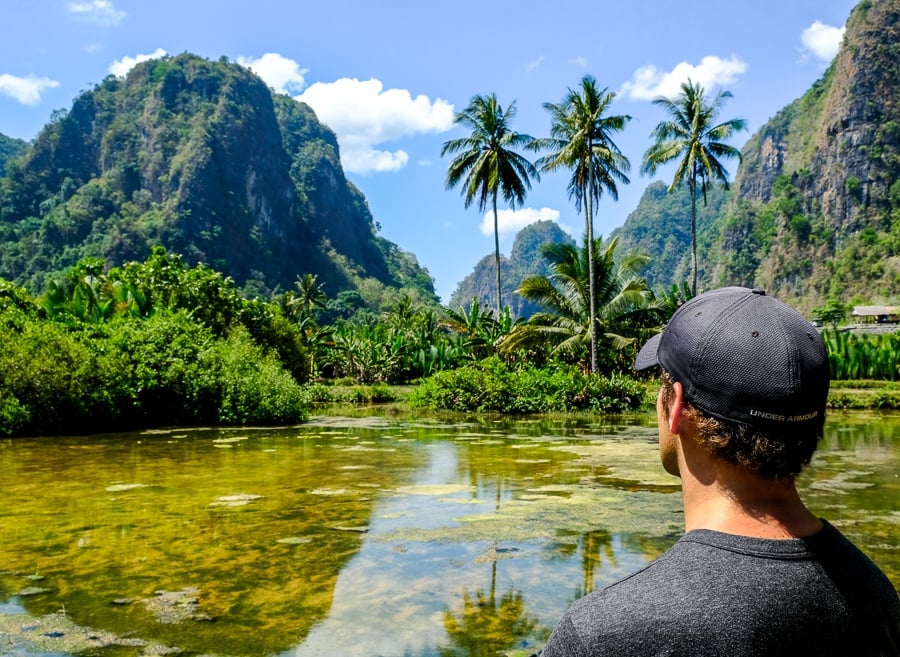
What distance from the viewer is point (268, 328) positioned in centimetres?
2548

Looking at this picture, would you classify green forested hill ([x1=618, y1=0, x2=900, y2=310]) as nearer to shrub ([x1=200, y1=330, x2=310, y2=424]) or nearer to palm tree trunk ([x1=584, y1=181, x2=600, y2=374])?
palm tree trunk ([x1=584, y1=181, x2=600, y2=374])

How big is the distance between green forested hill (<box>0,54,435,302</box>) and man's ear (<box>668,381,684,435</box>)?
8440cm

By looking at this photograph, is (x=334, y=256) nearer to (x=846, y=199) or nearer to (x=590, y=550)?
(x=846, y=199)

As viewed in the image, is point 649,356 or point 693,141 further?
point 693,141

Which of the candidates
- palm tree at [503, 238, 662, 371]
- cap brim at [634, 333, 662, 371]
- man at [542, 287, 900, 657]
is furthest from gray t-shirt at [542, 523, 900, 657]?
palm tree at [503, 238, 662, 371]

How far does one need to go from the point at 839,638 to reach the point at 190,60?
124 metres

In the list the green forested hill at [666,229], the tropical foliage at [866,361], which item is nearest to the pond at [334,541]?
the tropical foliage at [866,361]

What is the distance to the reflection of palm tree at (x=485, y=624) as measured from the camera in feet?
12.0

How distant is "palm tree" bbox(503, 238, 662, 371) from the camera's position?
78.9ft

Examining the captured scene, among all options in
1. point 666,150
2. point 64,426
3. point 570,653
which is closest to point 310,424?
point 64,426

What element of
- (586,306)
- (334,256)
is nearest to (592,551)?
(586,306)

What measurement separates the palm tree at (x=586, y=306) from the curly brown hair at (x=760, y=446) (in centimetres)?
2264

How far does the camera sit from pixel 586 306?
80.8 feet

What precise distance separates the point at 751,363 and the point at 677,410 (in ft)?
0.48
